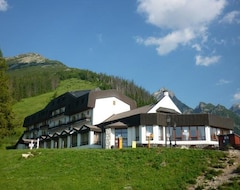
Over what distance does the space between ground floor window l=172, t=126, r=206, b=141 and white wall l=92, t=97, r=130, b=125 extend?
1536 centimetres

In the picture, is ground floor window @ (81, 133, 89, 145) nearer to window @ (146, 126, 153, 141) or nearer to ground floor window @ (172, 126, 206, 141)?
window @ (146, 126, 153, 141)

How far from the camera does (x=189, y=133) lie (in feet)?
161

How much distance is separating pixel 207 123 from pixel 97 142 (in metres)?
16.8

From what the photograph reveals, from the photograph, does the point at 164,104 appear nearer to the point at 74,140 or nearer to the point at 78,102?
the point at 74,140

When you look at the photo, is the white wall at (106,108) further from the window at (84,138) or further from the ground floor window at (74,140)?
the ground floor window at (74,140)

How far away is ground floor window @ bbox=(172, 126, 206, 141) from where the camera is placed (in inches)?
1928

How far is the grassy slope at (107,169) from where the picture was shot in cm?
2778

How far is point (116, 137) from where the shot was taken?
5091 centimetres

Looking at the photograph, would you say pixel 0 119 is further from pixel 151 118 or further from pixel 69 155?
pixel 151 118

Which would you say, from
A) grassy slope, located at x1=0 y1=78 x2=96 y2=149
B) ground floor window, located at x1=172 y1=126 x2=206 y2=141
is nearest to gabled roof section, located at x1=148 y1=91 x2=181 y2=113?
ground floor window, located at x1=172 y1=126 x2=206 y2=141

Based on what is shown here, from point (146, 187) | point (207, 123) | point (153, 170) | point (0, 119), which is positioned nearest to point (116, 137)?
point (207, 123)

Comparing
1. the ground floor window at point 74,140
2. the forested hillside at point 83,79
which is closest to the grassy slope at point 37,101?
the forested hillside at point 83,79

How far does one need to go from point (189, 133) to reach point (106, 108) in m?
17.7

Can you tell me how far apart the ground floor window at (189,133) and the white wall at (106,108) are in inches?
605
